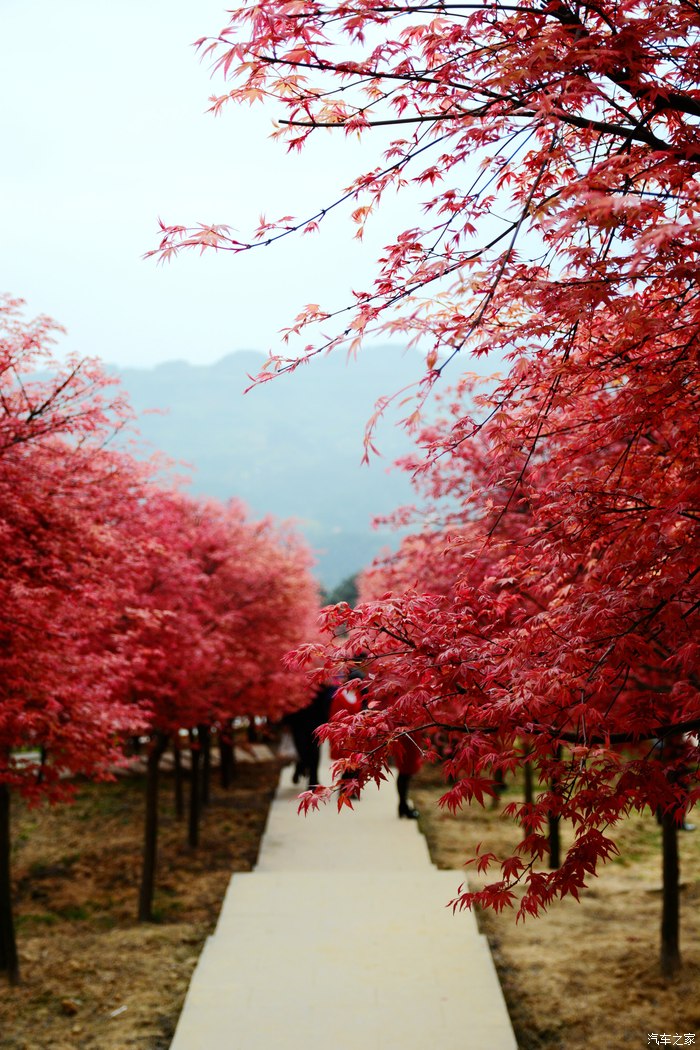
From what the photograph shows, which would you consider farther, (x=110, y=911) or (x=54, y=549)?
(x=110, y=911)

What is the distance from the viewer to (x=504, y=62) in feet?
11.6

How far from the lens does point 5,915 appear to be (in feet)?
25.4

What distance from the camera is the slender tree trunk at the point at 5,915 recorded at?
25.2ft

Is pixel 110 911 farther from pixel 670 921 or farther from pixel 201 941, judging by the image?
pixel 670 921

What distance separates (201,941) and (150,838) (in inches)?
67.6

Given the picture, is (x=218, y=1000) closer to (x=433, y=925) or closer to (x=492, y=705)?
Answer: (x=433, y=925)

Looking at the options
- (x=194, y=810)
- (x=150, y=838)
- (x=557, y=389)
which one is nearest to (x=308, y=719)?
(x=194, y=810)

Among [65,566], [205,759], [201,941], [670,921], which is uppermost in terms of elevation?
[65,566]

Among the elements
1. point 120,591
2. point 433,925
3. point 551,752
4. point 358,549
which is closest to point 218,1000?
point 433,925

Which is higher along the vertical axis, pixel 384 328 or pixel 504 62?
pixel 504 62

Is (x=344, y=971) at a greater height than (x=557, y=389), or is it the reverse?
(x=557, y=389)

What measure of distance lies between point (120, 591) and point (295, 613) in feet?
24.4

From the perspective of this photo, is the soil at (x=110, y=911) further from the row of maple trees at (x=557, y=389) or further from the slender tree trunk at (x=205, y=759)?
the row of maple trees at (x=557, y=389)

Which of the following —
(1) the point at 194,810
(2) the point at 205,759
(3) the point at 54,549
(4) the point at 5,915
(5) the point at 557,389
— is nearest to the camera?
(5) the point at 557,389
